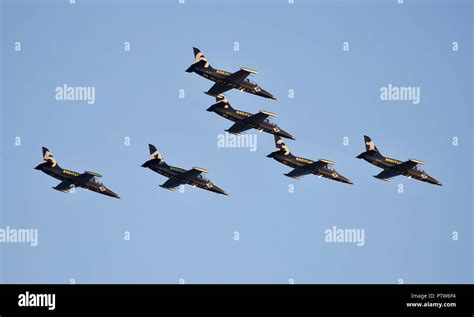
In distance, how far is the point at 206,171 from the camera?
99938 mm

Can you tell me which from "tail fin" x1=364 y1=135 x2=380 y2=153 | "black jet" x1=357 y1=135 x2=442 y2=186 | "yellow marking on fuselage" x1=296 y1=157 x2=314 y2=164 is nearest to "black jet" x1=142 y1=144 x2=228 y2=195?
"yellow marking on fuselage" x1=296 y1=157 x2=314 y2=164

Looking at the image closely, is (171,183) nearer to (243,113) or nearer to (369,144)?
(243,113)

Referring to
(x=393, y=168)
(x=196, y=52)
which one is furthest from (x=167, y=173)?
(x=393, y=168)

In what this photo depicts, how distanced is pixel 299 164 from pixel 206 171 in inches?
496

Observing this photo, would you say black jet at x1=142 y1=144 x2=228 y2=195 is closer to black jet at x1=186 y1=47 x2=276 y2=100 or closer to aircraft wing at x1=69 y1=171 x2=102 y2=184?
aircraft wing at x1=69 y1=171 x2=102 y2=184

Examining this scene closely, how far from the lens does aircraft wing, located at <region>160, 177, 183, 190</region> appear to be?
10544cm

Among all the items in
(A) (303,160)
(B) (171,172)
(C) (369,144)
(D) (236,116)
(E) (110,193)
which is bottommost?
(E) (110,193)

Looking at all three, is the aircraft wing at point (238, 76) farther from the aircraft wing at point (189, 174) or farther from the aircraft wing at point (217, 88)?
the aircraft wing at point (189, 174)

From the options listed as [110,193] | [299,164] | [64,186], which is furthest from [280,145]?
[64,186]

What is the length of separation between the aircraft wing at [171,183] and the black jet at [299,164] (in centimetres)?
1031
